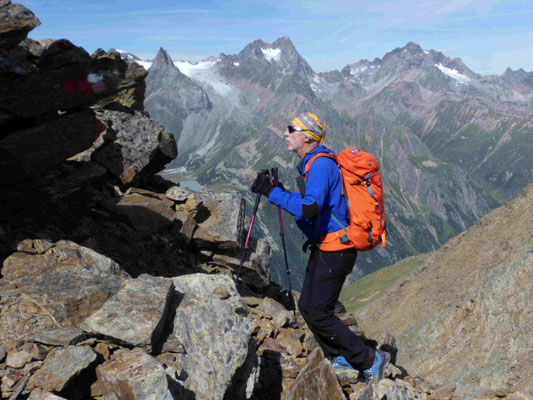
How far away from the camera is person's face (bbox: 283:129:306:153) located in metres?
9.62

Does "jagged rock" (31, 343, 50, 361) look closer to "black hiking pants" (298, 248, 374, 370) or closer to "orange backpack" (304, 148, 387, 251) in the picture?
"black hiking pants" (298, 248, 374, 370)

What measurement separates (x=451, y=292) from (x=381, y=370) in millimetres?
45090

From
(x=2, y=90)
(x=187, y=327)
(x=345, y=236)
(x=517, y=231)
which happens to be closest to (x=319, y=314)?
(x=345, y=236)

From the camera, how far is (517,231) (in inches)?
1972

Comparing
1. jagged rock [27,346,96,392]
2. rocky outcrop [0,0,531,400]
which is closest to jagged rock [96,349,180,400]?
rocky outcrop [0,0,531,400]

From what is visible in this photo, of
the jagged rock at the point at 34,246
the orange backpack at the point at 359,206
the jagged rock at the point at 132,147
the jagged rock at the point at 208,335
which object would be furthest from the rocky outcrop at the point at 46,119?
the orange backpack at the point at 359,206

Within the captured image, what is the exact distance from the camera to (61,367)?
731 centimetres

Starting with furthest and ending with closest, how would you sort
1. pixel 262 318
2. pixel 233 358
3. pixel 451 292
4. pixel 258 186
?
pixel 451 292, pixel 262 318, pixel 258 186, pixel 233 358

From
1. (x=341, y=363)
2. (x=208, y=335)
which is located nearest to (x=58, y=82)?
(x=208, y=335)

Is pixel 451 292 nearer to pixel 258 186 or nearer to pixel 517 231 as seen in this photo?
pixel 517 231

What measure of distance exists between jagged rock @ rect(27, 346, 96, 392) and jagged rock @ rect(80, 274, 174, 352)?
1.84 feet

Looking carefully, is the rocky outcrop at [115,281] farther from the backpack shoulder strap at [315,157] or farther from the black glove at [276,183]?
the backpack shoulder strap at [315,157]

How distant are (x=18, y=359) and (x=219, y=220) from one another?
11.2m

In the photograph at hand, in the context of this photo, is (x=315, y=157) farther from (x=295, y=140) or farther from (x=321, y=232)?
(x=321, y=232)
